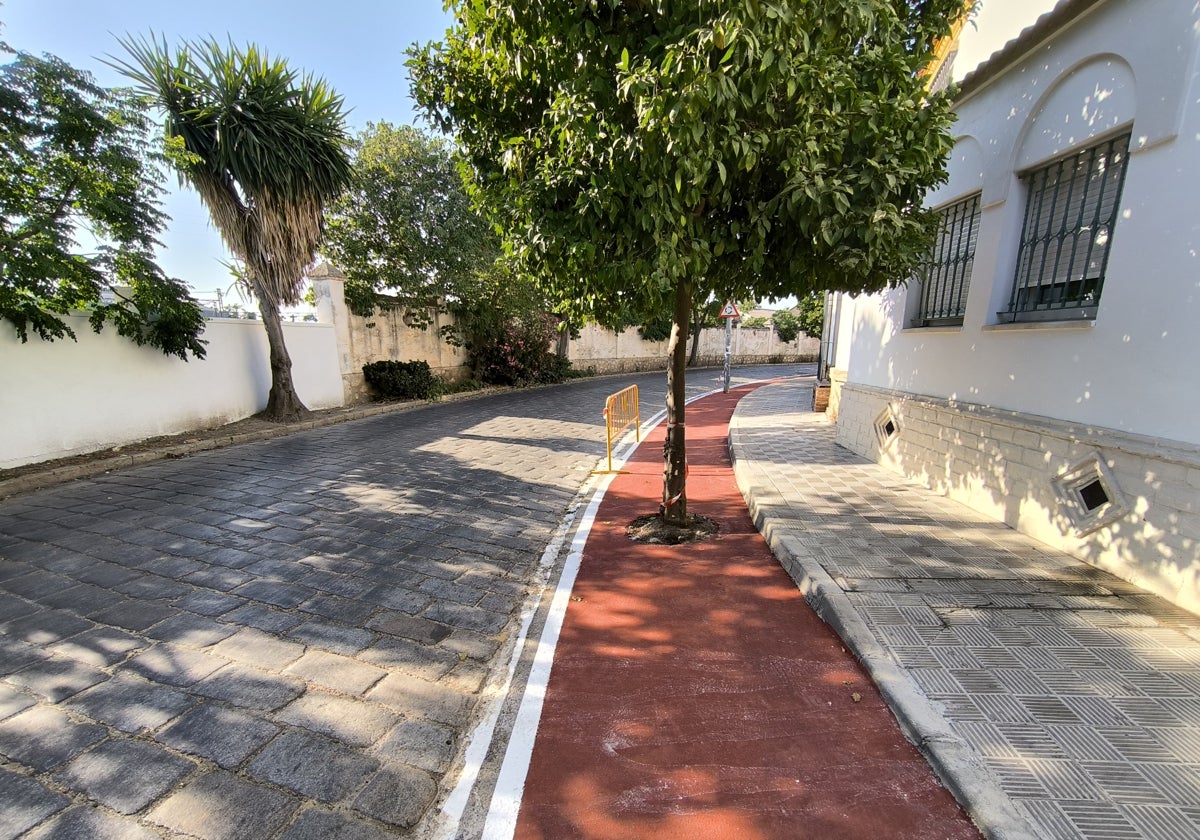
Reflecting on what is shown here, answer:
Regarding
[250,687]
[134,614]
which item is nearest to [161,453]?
[134,614]

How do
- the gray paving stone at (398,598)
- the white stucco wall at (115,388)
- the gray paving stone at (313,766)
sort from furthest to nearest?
1. the white stucco wall at (115,388)
2. the gray paving stone at (398,598)
3. the gray paving stone at (313,766)

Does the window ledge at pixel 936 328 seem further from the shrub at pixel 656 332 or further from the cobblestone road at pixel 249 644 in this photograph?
the shrub at pixel 656 332

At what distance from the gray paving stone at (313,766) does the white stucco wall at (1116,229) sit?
17.4 feet

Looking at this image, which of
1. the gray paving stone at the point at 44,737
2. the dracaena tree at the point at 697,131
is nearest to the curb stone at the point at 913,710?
the dracaena tree at the point at 697,131

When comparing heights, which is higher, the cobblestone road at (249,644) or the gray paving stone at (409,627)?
the cobblestone road at (249,644)

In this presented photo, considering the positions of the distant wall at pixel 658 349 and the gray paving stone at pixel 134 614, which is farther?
the distant wall at pixel 658 349

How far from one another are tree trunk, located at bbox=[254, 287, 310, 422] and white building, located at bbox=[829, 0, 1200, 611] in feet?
35.6

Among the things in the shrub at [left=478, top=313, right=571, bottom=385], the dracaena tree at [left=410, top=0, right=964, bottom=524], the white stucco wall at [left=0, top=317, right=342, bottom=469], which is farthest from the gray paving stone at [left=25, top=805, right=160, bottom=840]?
the shrub at [left=478, top=313, right=571, bottom=385]

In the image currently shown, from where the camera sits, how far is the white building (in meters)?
3.47

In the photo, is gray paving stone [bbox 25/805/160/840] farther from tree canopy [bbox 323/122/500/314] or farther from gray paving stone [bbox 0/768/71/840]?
tree canopy [bbox 323/122/500/314]

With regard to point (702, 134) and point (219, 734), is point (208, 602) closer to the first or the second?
point (219, 734)

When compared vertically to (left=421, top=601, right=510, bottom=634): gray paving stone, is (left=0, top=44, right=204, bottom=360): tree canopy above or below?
above

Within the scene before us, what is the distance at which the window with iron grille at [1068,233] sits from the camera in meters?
4.20

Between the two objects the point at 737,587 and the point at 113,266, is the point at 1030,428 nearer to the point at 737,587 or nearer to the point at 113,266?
the point at 737,587
